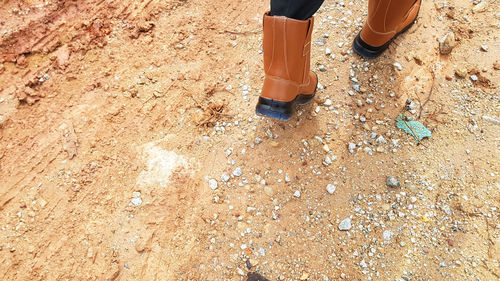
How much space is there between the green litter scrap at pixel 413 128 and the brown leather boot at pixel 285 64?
2.12ft

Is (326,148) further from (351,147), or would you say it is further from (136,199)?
(136,199)

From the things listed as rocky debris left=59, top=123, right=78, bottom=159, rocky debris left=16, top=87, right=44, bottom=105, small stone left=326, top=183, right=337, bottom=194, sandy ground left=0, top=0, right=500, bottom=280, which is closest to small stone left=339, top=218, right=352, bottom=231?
sandy ground left=0, top=0, right=500, bottom=280

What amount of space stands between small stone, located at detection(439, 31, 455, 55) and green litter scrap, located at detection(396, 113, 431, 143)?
697 millimetres

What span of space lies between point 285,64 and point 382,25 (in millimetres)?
893

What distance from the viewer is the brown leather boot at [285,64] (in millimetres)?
1530

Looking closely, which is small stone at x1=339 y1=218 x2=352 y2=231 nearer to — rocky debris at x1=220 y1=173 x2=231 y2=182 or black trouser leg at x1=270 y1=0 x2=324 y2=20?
rocky debris at x1=220 y1=173 x2=231 y2=182

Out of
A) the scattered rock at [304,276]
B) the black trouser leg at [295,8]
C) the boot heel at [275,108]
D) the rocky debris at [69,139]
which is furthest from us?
the rocky debris at [69,139]

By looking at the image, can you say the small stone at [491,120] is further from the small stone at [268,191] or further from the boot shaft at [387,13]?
the small stone at [268,191]

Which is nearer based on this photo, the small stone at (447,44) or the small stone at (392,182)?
the small stone at (392,182)

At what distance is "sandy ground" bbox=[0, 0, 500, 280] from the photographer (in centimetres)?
180

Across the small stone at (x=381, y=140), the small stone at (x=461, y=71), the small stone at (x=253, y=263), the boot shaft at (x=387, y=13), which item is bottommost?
the small stone at (x=253, y=263)

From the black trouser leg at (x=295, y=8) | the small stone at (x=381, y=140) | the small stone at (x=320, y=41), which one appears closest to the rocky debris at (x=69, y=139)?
the black trouser leg at (x=295, y=8)

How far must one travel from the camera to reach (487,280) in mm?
1651

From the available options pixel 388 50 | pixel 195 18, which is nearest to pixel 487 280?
pixel 388 50
